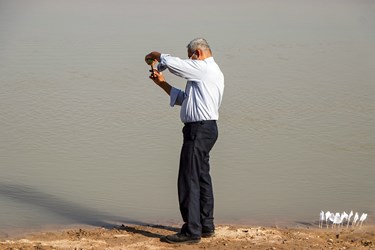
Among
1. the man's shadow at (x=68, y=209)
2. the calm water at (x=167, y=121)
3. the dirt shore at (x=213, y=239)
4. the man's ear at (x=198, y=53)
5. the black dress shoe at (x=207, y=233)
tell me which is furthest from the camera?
the calm water at (x=167, y=121)

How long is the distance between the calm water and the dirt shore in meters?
0.51

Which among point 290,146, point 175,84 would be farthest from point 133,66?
point 290,146

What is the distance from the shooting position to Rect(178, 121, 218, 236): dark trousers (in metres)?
7.68

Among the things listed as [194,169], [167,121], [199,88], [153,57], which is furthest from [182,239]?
[167,121]

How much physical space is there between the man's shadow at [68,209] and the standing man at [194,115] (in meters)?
0.51

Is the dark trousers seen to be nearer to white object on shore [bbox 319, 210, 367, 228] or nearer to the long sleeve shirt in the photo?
the long sleeve shirt

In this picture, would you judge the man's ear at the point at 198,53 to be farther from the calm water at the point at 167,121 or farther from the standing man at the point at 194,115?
the calm water at the point at 167,121

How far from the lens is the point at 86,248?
768 centimetres

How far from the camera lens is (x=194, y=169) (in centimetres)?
774

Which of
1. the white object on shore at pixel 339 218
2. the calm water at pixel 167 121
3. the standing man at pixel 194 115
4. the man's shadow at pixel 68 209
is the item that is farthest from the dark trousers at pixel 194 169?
the white object on shore at pixel 339 218

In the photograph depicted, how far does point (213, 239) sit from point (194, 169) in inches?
25.3

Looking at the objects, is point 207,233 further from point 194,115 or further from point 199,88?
point 199,88

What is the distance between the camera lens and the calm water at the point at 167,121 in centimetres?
952

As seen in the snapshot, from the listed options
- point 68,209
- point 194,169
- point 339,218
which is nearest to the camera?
point 194,169
